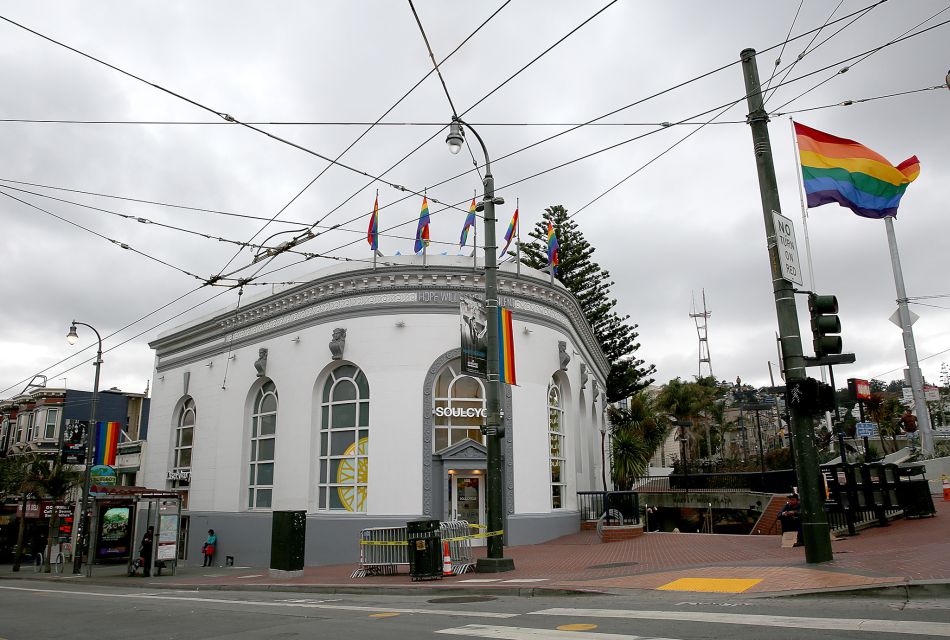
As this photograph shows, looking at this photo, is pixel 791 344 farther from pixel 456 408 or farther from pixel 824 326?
pixel 456 408

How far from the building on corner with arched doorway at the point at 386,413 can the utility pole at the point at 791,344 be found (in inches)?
480

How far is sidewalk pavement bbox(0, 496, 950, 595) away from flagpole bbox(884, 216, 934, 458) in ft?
22.8

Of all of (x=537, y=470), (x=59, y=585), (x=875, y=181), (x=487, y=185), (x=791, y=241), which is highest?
(x=487, y=185)

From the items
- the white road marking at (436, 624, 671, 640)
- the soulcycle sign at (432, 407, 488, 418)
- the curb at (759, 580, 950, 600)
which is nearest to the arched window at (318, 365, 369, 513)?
the soulcycle sign at (432, 407, 488, 418)

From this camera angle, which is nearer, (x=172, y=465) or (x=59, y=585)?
(x=59, y=585)

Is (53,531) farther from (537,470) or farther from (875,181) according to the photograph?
(875,181)

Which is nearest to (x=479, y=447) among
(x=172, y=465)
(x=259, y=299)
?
(x=259, y=299)

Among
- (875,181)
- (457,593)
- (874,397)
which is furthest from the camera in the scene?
(874,397)

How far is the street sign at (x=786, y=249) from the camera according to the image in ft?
38.1

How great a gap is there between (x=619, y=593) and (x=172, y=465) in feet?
90.0

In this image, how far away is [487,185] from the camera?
16.4m

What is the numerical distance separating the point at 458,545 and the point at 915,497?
12291 mm

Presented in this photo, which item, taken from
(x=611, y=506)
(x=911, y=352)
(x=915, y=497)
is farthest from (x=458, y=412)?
(x=911, y=352)

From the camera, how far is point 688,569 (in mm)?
12367
